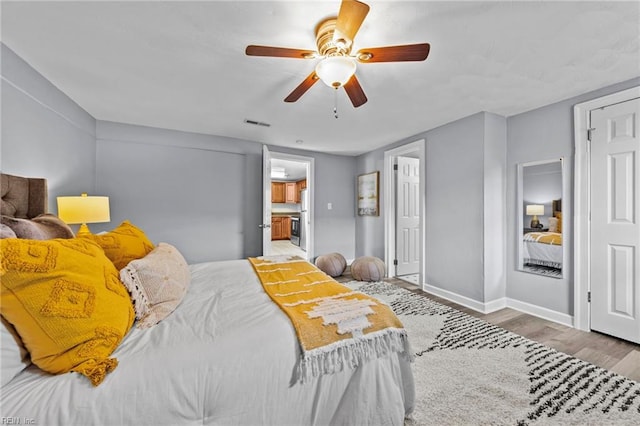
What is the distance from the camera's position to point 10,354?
2.70 feet

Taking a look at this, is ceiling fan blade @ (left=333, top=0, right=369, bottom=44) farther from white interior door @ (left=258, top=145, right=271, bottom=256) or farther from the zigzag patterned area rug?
white interior door @ (left=258, top=145, right=271, bottom=256)

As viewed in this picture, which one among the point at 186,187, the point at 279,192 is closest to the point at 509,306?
the point at 186,187

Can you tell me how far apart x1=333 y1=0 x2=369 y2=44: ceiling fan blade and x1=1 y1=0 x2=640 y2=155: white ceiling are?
0.18m

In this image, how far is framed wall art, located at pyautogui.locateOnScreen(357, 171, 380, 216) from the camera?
4562 millimetres

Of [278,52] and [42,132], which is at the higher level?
[278,52]

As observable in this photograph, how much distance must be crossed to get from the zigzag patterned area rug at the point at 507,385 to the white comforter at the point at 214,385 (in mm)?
381

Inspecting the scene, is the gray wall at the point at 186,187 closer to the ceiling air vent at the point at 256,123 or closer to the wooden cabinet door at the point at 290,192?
the ceiling air vent at the point at 256,123

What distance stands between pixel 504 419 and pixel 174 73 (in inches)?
131

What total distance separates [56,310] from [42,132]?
219cm

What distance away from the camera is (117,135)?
325 centimetres

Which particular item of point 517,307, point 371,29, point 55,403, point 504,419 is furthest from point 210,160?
point 517,307

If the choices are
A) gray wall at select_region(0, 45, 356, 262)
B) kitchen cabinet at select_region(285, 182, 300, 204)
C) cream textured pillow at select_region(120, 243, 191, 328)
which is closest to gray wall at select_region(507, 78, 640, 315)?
gray wall at select_region(0, 45, 356, 262)

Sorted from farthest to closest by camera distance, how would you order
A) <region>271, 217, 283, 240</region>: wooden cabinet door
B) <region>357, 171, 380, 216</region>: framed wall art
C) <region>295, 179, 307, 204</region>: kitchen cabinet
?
<region>271, 217, 283, 240</region>: wooden cabinet door < <region>295, 179, 307, 204</region>: kitchen cabinet < <region>357, 171, 380, 216</region>: framed wall art

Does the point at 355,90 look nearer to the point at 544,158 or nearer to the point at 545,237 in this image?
the point at 544,158
